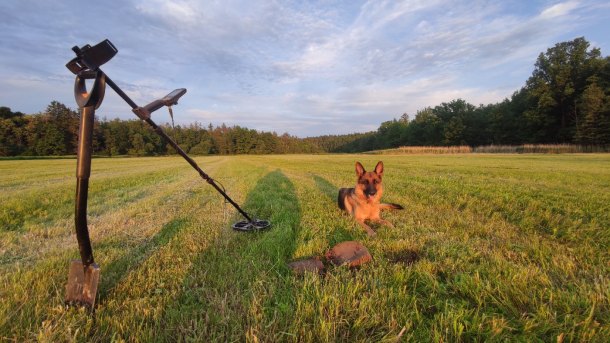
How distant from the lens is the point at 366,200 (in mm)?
4898

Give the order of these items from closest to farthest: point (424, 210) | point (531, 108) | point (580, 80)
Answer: point (424, 210) < point (580, 80) < point (531, 108)

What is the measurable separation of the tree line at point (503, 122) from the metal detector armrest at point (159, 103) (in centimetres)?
3349

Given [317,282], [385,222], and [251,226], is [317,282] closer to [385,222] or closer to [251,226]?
[251,226]

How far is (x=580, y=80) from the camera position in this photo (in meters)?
53.8

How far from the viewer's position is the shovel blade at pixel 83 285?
5.99 ft

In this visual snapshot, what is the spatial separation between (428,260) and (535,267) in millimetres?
1017

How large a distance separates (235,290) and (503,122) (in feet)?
278

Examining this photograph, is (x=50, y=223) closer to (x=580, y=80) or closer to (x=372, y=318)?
(x=372, y=318)

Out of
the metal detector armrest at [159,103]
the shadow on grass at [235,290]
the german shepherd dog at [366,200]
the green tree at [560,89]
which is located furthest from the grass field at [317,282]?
the green tree at [560,89]

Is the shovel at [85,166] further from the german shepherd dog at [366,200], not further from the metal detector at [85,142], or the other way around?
the german shepherd dog at [366,200]

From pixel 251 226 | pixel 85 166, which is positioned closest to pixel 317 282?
pixel 85 166

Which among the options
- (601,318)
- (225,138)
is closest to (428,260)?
(601,318)

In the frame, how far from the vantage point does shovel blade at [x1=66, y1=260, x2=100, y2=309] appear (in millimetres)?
1824

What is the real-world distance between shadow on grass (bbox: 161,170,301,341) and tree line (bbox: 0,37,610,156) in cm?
3357
